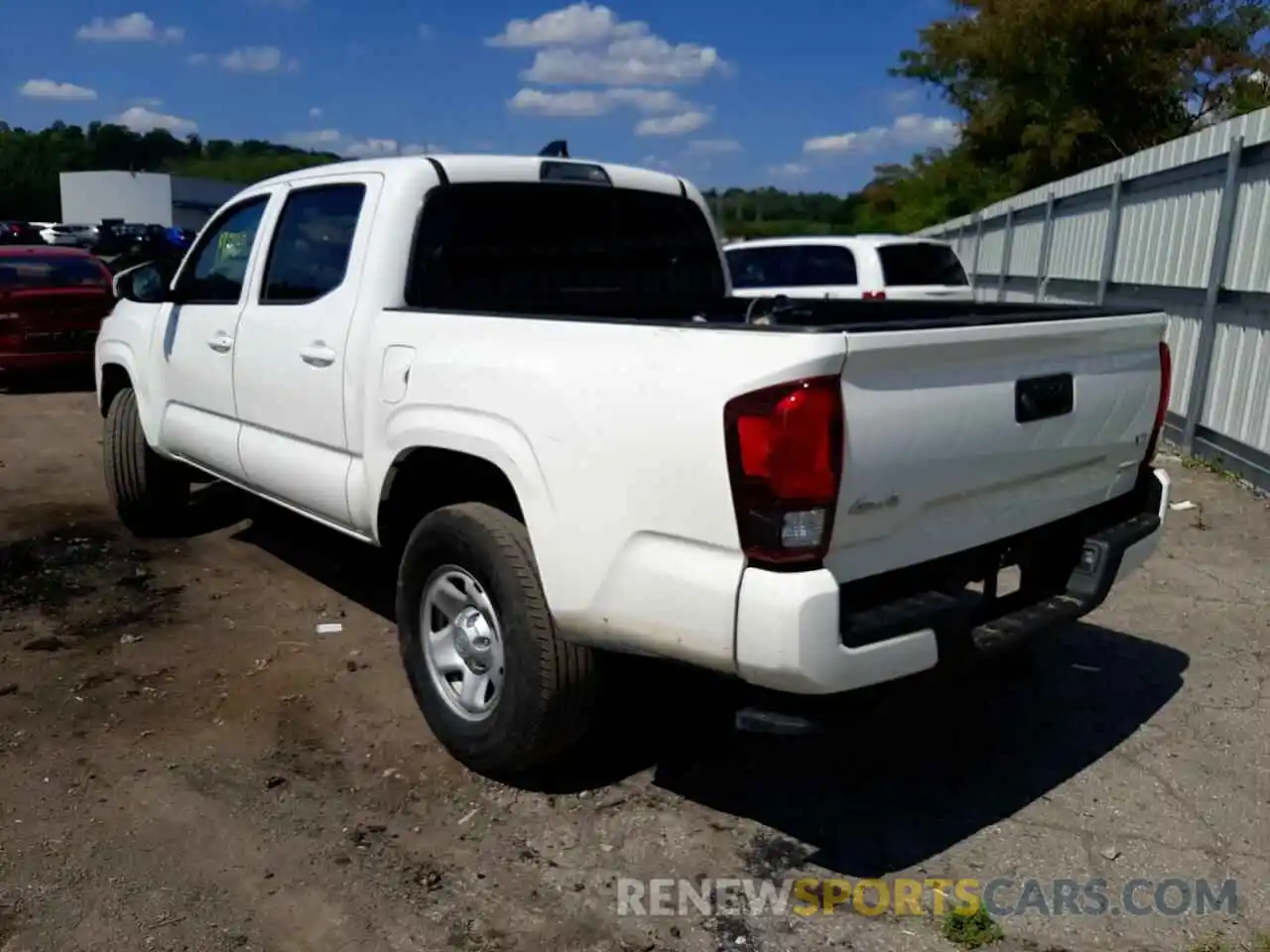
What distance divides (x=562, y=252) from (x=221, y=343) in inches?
64.5

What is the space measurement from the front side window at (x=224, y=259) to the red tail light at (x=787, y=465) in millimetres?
3171

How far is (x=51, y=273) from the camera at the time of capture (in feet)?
41.1

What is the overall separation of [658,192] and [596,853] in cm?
291

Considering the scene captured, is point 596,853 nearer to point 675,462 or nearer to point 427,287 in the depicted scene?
point 675,462

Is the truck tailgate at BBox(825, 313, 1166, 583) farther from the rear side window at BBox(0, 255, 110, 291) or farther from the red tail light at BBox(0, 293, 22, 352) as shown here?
the rear side window at BBox(0, 255, 110, 291)

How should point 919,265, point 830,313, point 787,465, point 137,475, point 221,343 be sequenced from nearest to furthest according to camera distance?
point 787,465
point 830,313
point 221,343
point 137,475
point 919,265

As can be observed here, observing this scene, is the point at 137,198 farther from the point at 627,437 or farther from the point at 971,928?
the point at 971,928

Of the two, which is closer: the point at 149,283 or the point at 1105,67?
the point at 149,283

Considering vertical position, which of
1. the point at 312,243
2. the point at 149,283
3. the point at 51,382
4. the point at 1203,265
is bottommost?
the point at 51,382

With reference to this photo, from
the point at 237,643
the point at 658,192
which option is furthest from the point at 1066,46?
the point at 237,643

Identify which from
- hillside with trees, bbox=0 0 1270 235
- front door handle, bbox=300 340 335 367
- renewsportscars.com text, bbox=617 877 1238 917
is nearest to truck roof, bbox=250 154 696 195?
front door handle, bbox=300 340 335 367

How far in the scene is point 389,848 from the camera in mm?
3352

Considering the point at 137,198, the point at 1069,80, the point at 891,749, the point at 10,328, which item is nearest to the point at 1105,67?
the point at 1069,80

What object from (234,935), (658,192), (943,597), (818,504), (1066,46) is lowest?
(234,935)
